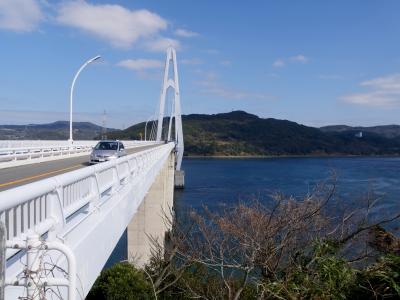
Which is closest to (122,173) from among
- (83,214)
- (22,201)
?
(83,214)

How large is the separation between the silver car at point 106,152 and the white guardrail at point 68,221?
15.8m

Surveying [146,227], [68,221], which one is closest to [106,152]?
[146,227]

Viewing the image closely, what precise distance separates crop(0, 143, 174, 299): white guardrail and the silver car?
620 inches

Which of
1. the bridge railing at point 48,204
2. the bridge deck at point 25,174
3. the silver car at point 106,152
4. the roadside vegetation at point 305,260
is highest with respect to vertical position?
the bridge railing at point 48,204

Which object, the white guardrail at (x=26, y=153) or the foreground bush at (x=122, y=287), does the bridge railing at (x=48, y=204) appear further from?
the white guardrail at (x=26, y=153)

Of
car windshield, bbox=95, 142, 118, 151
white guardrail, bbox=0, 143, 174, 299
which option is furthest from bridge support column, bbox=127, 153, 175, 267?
white guardrail, bbox=0, 143, 174, 299

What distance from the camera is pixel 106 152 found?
25.9 meters

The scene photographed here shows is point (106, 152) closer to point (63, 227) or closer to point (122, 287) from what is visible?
point (122, 287)

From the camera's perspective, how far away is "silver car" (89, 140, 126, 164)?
82.4ft

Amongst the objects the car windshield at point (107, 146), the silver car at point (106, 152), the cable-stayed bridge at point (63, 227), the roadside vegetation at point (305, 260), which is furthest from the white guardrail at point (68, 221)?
the car windshield at point (107, 146)

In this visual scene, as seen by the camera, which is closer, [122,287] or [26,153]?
[122,287]

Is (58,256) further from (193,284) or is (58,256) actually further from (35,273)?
(193,284)

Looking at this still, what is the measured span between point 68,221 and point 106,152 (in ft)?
65.9

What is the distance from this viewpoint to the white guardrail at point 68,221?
11.8ft
